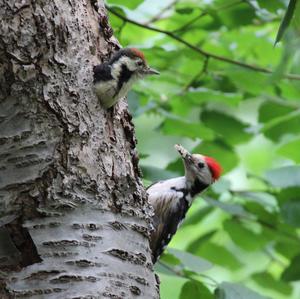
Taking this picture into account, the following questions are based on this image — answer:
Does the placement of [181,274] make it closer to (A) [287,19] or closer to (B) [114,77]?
(B) [114,77]

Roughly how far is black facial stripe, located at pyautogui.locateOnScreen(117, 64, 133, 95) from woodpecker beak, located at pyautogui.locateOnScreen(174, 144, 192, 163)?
1571 millimetres

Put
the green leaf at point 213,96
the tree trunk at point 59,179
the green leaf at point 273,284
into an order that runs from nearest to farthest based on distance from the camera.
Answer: the tree trunk at point 59,179 → the green leaf at point 213,96 → the green leaf at point 273,284

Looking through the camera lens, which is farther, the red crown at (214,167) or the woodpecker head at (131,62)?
the red crown at (214,167)

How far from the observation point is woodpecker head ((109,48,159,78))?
105 inches

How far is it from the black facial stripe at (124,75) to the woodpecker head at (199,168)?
1.58m

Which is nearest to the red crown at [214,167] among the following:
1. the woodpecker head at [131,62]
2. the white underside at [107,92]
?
the woodpecker head at [131,62]

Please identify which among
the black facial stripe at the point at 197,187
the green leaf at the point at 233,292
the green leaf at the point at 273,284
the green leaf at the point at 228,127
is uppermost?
the green leaf at the point at 228,127

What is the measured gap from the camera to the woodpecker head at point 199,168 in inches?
165

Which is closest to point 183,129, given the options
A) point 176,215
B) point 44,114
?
point 176,215

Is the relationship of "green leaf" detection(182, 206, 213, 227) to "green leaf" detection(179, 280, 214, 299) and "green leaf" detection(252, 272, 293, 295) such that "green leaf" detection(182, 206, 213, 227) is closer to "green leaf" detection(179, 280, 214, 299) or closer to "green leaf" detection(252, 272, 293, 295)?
"green leaf" detection(252, 272, 293, 295)

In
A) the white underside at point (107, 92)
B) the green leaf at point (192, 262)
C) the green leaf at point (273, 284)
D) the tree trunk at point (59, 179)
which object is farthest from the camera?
the green leaf at point (273, 284)

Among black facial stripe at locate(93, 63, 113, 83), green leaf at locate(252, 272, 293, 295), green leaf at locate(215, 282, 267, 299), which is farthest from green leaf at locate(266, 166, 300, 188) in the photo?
black facial stripe at locate(93, 63, 113, 83)

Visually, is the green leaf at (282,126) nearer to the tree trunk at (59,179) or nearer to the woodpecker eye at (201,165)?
the woodpecker eye at (201,165)

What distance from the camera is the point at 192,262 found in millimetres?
3529
